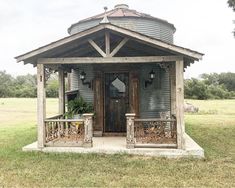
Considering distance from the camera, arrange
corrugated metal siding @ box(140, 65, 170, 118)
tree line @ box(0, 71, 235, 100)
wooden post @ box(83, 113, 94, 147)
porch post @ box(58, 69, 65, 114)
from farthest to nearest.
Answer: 1. tree line @ box(0, 71, 235, 100)
2. corrugated metal siding @ box(140, 65, 170, 118)
3. porch post @ box(58, 69, 65, 114)
4. wooden post @ box(83, 113, 94, 147)

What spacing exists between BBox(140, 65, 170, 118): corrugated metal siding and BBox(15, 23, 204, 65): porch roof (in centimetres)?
265

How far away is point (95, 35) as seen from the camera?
30.3ft

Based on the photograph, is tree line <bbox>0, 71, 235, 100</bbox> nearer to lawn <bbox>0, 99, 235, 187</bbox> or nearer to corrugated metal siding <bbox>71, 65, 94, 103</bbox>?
corrugated metal siding <bbox>71, 65, 94, 103</bbox>

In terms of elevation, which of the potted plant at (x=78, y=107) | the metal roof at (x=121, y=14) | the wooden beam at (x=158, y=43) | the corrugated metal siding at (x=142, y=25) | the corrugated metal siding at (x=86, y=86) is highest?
the metal roof at (x=121, y=14)

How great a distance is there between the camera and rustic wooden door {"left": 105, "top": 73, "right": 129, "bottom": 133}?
1167 centimetres

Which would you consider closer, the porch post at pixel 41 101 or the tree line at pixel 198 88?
the porch post at pixel 41 101

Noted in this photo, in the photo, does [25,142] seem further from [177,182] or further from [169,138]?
[177,182]

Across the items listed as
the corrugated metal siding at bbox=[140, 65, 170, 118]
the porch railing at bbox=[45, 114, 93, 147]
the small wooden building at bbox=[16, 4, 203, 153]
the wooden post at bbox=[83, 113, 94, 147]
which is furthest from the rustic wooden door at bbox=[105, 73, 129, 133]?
the wooden post at bbox=[83, 113, 94, 147]

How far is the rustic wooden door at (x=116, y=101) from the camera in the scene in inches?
460

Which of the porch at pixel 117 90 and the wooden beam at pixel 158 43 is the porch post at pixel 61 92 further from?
the wooden beam at pixel 158 43

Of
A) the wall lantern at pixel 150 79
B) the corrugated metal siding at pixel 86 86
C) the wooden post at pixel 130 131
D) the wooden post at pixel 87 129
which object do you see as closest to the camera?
the wooden post at pixel 130 131

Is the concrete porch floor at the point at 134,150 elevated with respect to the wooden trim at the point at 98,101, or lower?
lower

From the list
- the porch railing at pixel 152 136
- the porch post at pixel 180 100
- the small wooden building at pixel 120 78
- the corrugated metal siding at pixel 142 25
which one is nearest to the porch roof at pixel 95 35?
the small wooden building at pixel 120 78

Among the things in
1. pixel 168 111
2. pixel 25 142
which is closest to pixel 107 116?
pixel 168 111
